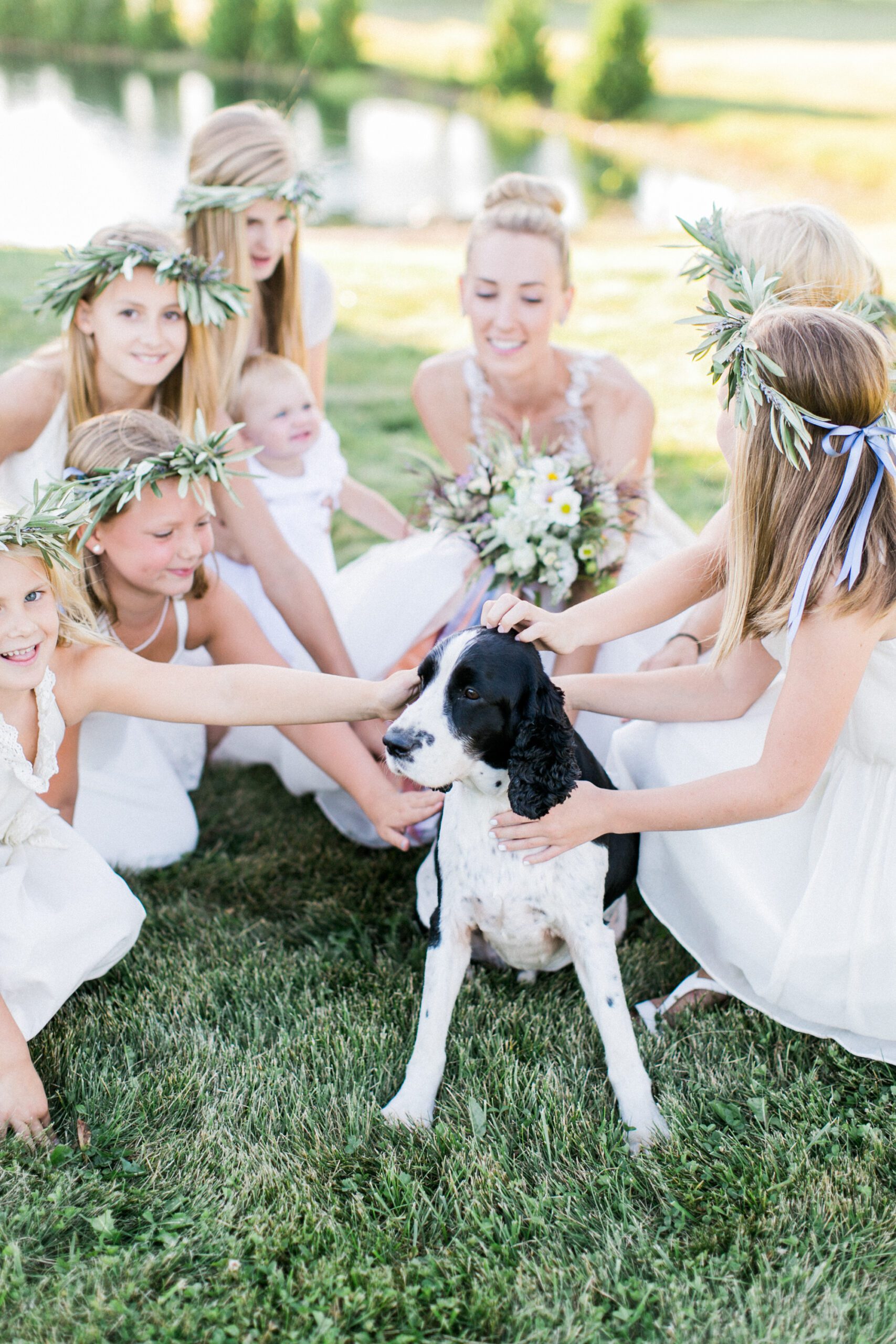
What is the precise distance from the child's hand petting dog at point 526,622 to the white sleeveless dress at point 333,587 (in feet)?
4.19

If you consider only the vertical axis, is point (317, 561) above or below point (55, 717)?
below

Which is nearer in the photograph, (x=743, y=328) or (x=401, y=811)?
(x=743, y=328)

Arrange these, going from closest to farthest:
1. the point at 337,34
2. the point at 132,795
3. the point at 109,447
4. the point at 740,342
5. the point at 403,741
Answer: the point at 403,741 < the point at 740,342 < the point at 109,447 < the point at 132,795 < the point at 337,34

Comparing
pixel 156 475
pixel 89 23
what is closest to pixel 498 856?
pixel 156 475

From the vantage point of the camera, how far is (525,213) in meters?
4.60

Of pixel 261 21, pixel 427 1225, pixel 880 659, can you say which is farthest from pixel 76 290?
pixel 261 21

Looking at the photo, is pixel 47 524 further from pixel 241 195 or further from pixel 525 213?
pixel 525 213

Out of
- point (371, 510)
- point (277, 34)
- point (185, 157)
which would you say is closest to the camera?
point (371, 510)

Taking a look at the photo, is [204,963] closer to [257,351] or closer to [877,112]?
[257,351]

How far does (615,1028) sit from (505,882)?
19.3 inches

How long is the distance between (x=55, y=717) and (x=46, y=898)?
538 mm

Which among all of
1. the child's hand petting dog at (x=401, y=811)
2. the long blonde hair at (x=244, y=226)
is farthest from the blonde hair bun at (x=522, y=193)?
the child's hand petting dog at (x=401, y=811)

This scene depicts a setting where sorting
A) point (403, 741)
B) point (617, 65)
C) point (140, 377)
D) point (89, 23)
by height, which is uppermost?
point (89, 23)

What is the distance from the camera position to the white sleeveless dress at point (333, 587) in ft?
14.7
